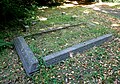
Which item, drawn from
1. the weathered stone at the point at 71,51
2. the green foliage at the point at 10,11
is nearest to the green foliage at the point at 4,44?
the green foliage at the point at 10,11

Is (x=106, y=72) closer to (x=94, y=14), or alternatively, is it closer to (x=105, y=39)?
(x=105, y=39)

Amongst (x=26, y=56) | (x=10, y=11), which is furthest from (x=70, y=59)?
(x=10, y=11)

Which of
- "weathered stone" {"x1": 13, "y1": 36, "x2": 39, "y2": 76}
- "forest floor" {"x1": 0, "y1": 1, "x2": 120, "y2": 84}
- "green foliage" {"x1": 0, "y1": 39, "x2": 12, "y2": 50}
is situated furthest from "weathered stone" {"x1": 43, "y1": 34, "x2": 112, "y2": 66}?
"green foliage" {"x1": 0, "y1": 39, "x2": 12, "y2": 50}

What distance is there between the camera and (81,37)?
666 centimetres

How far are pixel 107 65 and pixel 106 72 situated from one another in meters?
0.36

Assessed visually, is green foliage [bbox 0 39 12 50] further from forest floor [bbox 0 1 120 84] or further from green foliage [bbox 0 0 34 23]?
green foliage [bbox 0 0 34 23]

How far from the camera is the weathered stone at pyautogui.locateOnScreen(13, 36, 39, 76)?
15.2ft

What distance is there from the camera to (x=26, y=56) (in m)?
5.07

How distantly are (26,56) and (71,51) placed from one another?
143 centimetres

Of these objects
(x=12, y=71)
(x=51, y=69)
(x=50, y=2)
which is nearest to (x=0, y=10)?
(x=12, y=71)

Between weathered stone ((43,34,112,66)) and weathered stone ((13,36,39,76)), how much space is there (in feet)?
1.22

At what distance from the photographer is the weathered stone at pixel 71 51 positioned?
4957mm

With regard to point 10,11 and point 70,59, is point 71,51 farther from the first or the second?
point 10,11

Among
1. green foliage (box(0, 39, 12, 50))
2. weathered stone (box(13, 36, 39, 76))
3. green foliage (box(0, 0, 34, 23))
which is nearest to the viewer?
weathered stone (box(13, 36, 39, 76))
